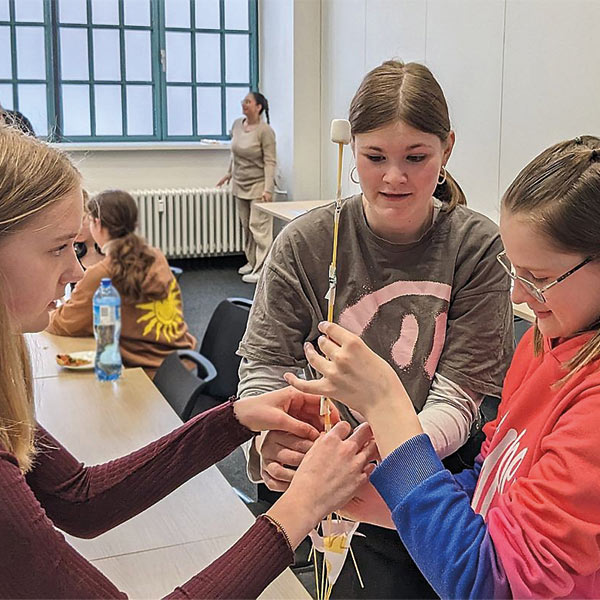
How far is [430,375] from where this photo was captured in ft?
4.73

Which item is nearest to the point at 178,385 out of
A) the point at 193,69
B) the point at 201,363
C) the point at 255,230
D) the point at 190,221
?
the point at 201,363

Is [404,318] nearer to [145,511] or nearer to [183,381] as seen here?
[145,511]

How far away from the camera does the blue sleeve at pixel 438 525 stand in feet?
3.22

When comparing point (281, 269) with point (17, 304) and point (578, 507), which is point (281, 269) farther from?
point (578, 507)

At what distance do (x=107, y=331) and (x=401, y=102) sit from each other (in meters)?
1.69

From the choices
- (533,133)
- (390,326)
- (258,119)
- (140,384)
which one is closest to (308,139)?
(258,119)

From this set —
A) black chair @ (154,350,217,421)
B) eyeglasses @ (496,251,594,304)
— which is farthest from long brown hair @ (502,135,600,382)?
black chair @ (154,350,217,421)

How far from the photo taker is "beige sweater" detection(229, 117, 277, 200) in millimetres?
7223

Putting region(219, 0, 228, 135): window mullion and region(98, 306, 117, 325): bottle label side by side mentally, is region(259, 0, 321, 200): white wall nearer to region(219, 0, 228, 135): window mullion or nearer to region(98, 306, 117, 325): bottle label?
region(219, 0, 228, 135): window mullion

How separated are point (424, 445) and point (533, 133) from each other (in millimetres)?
3681

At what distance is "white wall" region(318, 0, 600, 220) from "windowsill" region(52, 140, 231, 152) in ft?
6.58

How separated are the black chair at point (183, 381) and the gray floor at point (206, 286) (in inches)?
102

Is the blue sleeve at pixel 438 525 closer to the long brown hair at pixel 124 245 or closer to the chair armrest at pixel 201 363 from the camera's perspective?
the chair armrest at pixel 201 363

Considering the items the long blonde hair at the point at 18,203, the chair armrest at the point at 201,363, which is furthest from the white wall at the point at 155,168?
the long blonde hair at the point at 18,203
